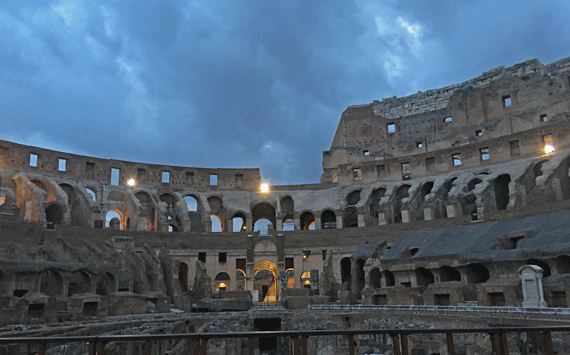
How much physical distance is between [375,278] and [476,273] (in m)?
8.97

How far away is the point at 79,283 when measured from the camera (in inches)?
1315

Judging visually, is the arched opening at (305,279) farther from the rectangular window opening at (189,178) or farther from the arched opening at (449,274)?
the rectangular window opening at (189,178)

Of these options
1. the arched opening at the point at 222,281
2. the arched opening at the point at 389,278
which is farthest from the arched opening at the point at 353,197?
the arched opening at the point at 389,278

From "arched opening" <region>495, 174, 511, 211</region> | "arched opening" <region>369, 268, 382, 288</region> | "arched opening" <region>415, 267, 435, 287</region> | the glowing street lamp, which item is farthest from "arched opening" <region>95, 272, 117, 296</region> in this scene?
"arched opening" <region>495, 174, 511, 211</region>

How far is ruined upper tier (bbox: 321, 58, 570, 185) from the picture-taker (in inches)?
1898

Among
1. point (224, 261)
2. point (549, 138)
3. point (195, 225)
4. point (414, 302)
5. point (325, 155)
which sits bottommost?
point (414, 302)

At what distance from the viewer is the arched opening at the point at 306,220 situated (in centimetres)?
5641

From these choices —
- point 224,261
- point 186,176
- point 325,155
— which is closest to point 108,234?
point 224,261

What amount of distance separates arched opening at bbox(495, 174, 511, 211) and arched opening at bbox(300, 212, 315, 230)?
20609 millimetres

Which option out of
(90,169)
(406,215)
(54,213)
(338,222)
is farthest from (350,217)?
(54,213)

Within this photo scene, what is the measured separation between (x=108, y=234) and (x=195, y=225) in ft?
46.4

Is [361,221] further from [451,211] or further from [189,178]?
[189,178]

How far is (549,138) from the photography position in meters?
44.5

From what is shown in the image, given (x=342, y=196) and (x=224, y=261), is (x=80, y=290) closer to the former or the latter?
(x=224, y=261)
